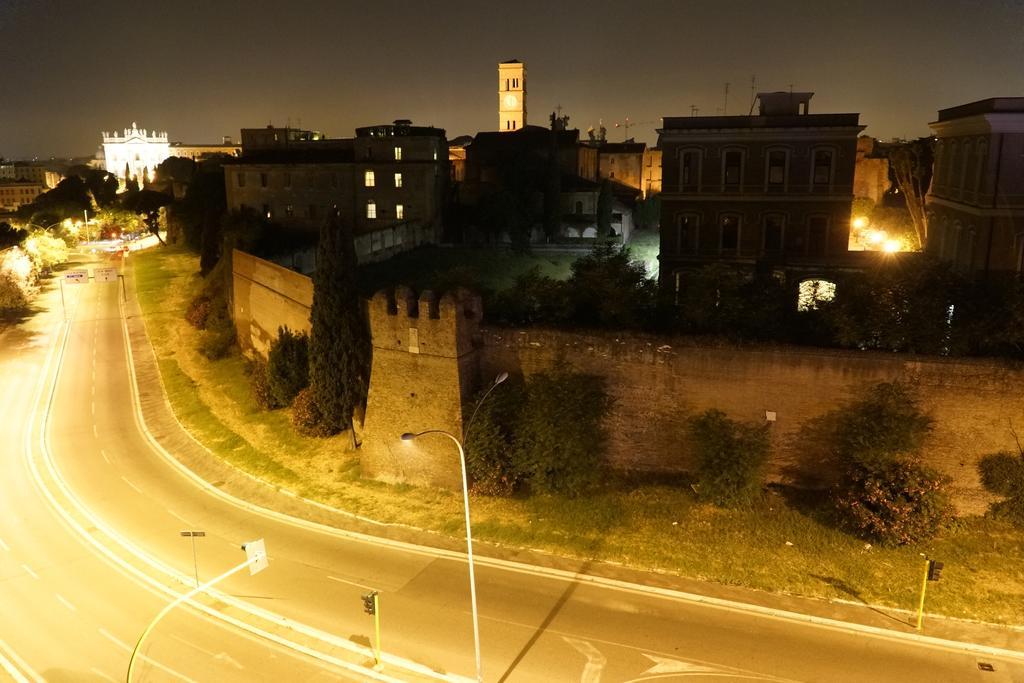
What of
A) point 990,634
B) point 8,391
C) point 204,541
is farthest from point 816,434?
point 8,391

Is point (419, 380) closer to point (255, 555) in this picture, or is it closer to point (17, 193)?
point (255, 555)

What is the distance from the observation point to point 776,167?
120ft

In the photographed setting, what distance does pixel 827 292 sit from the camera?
3659cm

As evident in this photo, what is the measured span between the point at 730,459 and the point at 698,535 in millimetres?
2808

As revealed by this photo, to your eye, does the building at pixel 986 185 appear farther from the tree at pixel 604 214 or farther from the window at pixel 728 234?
the tree at pixel 604 214

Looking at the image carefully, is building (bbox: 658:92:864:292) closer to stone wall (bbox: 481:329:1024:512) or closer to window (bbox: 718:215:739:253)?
window (bbox: 718:215:739:253)

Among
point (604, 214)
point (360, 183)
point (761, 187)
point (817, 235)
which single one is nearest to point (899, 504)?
point (817, 235)

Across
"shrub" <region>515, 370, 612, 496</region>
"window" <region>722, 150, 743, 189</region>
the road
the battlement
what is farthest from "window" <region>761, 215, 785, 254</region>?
the road

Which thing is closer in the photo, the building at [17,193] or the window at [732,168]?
the window at [732,168]

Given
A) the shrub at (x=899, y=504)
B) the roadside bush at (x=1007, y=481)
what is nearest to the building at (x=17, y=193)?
the shrub at (x=899, y=504)

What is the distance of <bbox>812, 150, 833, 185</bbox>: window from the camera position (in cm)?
3569

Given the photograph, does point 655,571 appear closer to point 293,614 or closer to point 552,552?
point 552,552

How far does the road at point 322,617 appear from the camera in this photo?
1858 centimetres

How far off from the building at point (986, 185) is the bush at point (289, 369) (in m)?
30.2
